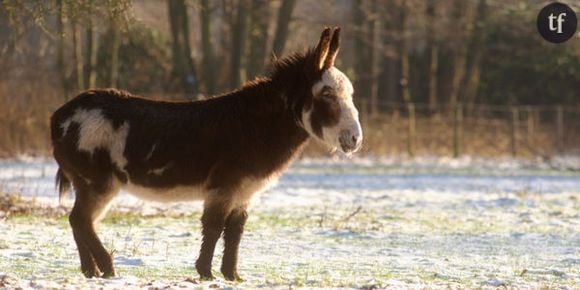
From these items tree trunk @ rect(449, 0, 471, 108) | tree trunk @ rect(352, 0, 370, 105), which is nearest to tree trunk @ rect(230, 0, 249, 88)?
tree trunk @ rect(352, 0, 370, 105)

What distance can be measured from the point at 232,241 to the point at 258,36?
105 feet

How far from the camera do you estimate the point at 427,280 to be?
1075cm

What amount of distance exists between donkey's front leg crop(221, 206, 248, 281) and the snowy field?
0.73ft

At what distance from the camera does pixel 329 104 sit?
9914 mm

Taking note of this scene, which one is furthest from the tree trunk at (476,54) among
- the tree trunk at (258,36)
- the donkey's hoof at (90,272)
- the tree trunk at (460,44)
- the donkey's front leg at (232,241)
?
the donkey's hoof at (90,272)

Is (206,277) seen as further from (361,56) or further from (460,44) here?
(361,56)

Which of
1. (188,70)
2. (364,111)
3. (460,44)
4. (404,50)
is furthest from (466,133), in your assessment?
(188,70)

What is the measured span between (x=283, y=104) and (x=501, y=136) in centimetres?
2989

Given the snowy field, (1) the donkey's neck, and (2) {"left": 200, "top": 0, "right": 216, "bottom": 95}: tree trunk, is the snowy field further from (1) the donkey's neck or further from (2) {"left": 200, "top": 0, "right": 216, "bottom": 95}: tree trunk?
(2) {"left": 200, "top": 0, "right": 216, "bottom": 95}: tree trunk

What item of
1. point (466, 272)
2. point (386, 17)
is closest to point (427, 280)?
point (466, 272)

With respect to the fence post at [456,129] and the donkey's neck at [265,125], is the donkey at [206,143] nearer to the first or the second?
the donkey's neck at [265,125]

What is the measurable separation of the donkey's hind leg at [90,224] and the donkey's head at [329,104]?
73.4 inches

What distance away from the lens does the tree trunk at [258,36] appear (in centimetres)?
3916

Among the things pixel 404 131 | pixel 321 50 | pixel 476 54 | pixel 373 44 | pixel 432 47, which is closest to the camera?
pixel 321 50
